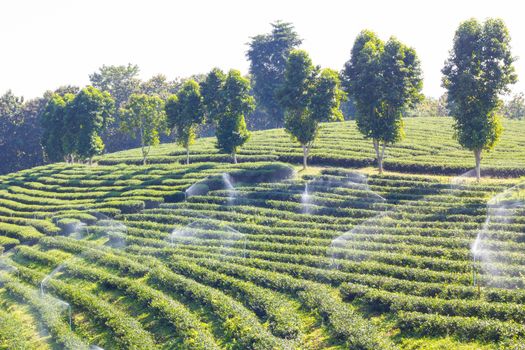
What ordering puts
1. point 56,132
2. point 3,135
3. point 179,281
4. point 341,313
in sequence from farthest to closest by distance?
point 3,135, point 56,132, point 179,281, point 341,313

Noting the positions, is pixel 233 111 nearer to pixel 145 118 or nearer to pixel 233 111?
pixel 233 111

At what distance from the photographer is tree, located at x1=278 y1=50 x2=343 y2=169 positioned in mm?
44719

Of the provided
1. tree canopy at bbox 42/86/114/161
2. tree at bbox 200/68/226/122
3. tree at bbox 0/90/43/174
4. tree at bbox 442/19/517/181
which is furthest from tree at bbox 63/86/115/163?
tree at bbox 442/19/517/181

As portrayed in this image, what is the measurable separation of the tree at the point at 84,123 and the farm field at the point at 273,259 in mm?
9892

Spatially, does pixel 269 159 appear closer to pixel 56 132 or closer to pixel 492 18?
pixel 492 18

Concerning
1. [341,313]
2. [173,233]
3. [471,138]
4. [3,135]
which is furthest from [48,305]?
[3,135]

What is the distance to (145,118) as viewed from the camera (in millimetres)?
56375

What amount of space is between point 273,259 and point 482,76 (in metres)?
20.9

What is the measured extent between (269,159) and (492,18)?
23.1 metres

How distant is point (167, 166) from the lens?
51.4 meters

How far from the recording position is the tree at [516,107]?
324 feet

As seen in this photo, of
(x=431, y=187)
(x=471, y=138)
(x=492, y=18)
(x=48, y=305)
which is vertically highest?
(x=492, y=18)

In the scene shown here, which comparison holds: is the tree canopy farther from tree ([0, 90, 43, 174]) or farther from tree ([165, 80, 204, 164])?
tree ([0, 90, 43, 174])

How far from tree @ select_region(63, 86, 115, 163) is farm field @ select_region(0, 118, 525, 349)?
32.5ft
